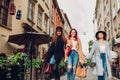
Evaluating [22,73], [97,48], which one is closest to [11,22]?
[22,73]

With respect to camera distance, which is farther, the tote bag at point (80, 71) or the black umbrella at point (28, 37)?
the black umbrella at point (28, 37)

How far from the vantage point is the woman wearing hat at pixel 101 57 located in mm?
6629

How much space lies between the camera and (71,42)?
7.56m

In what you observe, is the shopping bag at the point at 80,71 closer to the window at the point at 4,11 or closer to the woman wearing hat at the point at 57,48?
the woman wearing hat at the point at 57,48

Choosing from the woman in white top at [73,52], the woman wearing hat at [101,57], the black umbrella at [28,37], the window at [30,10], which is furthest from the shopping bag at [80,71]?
the window at [30,10]

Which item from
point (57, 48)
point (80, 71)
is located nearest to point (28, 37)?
point (57, 48)

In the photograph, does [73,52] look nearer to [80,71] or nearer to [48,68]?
[80,71]

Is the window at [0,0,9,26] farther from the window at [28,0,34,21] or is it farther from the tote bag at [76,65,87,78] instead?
the tote bag at [76,65,87,78]

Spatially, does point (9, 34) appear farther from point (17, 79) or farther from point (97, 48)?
point (97, 48)

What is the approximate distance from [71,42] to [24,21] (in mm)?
9803

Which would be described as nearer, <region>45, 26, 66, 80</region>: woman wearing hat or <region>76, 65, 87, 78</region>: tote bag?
<region>76, 65, 87, 78</region>: tote bag

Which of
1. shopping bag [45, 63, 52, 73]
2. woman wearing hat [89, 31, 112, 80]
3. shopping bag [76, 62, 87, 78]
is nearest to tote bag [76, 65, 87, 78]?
shopping bag [76, 62, 87, 78]

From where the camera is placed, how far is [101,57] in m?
6.79

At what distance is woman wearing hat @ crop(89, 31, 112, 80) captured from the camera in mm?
6629
